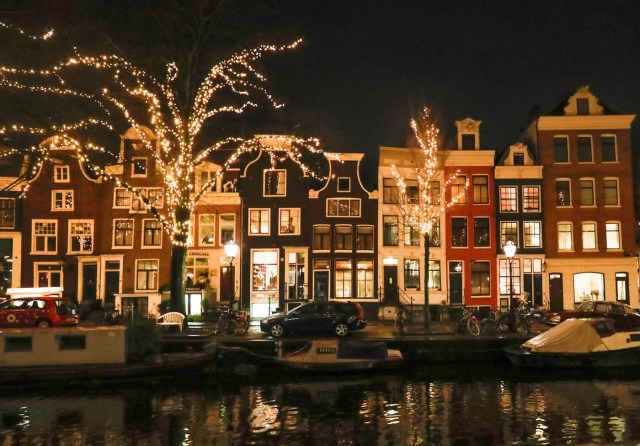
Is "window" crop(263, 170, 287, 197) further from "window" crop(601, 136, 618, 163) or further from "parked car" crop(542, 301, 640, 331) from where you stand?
"window" crop(601, 136, 618, 163)

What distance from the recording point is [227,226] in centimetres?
4059

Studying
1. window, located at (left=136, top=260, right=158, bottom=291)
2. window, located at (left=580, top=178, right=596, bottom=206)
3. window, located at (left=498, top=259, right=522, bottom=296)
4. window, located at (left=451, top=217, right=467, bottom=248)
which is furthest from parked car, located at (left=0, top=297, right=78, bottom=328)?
window, located at (left=580, top=178, right=596, bottom=206)

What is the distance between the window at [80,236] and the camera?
41.3 metres

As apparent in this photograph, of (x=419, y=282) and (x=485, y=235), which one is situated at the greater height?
(x=485, y=235)

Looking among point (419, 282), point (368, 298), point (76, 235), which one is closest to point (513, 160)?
point (419, 282)

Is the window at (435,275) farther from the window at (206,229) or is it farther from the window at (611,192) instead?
the window at (206,229)

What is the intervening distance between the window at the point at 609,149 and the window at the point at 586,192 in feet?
6.27

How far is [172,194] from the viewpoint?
29.3 metres

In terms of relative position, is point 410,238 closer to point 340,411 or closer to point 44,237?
point 340,411

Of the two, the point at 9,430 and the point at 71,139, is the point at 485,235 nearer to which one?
the point at 71,139

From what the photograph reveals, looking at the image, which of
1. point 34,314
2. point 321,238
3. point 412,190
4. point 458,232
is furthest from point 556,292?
point 34,314

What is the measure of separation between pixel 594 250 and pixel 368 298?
608 inches

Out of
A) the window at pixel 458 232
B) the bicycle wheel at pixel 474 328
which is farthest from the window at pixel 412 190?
the bicycle wheel at pixel 474 328

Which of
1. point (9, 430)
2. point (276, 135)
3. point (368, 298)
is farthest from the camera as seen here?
point (368, 298)
